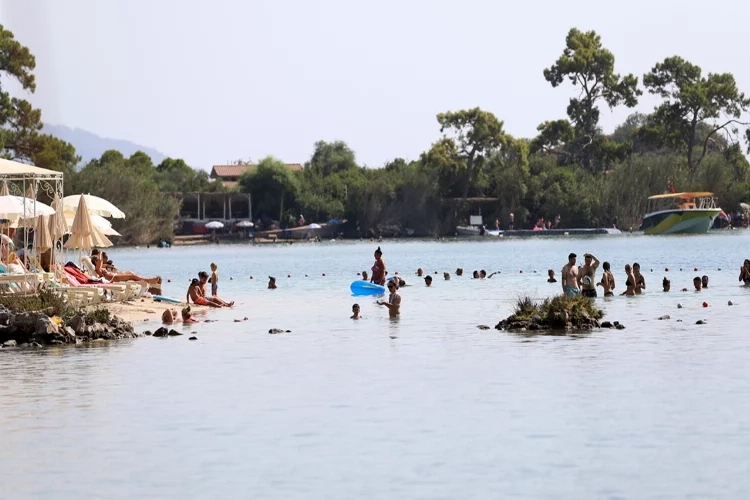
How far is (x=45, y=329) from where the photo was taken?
81.1 ft

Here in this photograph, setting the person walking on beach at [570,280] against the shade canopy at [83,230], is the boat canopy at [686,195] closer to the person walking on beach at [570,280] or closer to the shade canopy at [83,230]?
the shade canopy at [83,230]

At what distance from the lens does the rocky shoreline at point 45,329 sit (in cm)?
2481

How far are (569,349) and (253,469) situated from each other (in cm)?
1053

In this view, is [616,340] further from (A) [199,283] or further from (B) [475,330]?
(A) [199,283]

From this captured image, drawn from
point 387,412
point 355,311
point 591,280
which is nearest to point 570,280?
point 591,280

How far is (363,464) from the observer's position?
45.0 feet

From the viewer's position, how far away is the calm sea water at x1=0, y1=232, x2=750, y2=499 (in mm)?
12922

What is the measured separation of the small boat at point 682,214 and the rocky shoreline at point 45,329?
82278 mm

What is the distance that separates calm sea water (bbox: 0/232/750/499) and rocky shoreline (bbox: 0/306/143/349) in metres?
0.78

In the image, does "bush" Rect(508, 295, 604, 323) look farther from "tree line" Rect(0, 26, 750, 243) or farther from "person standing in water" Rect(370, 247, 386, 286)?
"tree line" Rect(0, 26, 750, 243)

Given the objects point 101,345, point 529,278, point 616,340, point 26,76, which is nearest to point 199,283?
point 101,345

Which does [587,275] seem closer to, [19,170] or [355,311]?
[355,311]

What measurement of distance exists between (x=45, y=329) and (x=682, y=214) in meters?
83.6

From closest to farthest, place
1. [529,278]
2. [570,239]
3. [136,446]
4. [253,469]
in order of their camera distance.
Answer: [253,469] < [136,446] < [529,278] < [570,239]
